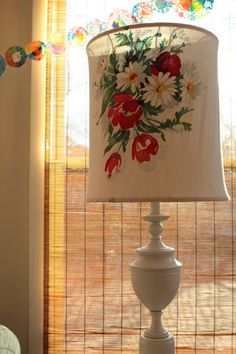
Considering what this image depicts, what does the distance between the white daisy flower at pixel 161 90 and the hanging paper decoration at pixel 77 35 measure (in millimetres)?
633

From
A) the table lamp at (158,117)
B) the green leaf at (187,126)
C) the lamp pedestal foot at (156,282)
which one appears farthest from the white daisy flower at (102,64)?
the lamp pedestal foot at (156,282)

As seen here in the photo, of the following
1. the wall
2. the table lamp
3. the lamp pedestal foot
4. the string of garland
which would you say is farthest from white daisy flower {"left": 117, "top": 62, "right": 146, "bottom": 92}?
the wall

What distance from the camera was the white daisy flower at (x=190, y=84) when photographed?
0.97 m

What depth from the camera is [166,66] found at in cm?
97

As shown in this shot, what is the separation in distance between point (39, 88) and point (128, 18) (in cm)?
44

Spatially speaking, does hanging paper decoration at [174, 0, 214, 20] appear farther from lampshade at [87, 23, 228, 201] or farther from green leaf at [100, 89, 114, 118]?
green leaf at [100, 89, 114, 118]

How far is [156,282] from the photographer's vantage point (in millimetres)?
1041

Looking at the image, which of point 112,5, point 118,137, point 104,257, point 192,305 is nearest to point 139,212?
point 104,257

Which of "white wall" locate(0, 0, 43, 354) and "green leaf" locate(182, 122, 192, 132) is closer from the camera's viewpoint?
"green leaf" locate(182, 122, 192, 132)

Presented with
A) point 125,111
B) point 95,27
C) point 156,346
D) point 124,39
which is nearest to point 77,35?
point 95,27

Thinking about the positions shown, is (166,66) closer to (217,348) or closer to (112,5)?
(112,5)

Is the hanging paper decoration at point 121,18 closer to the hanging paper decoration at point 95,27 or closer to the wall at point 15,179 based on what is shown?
the hanging paper decoration at point 95,27

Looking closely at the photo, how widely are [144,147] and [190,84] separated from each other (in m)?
0.20

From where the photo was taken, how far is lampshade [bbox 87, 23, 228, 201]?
0.95 m
